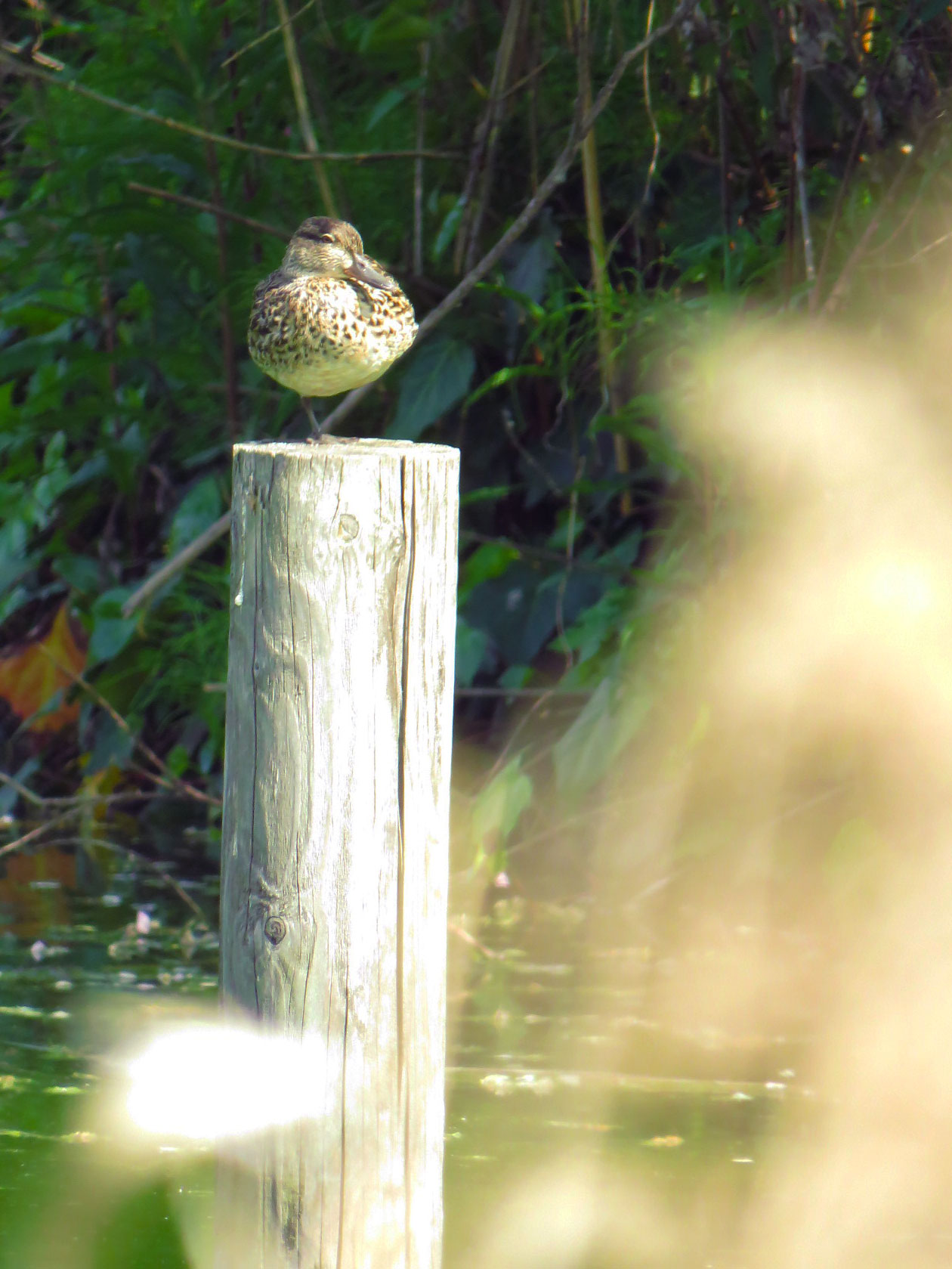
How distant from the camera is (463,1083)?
11.1 ft

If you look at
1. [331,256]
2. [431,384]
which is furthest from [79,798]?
[331,256]

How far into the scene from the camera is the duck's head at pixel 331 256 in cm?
257

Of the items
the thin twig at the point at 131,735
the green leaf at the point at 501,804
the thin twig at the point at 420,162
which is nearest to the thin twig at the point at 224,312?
the thin twig at the point at 420,162

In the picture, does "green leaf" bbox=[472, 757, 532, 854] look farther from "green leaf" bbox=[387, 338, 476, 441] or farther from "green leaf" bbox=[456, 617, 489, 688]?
"green leaf" bbox=[387, 338, 476, 441]

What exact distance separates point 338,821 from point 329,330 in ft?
2.97

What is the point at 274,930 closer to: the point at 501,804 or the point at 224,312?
the point at 501,804

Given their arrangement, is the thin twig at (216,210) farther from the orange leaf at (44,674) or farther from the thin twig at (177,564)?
the orange leaf at (44,674)

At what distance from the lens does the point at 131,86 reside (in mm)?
5270

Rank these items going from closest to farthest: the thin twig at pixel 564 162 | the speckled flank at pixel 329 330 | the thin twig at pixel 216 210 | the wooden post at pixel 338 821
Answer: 1. the wooden post at pixel 338 821
2. the speckled flank at pixel 329 330
3. the thin twig at pixel 564 162
4. the thin twig at pixel 216 210

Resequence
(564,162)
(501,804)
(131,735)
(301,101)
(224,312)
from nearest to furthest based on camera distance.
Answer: (564,162) < (501,804) < (301,101) < (224,312) < (131,735)

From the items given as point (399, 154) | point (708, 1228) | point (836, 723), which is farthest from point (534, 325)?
point (708, 1228)

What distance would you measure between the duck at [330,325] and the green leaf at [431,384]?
198 centimetres

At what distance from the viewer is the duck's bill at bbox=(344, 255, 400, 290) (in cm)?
254

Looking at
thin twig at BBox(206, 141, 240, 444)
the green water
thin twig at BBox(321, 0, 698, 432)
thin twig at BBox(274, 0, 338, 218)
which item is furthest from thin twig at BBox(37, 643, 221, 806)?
thin twig at BBox(274, 0, 338, 218)
